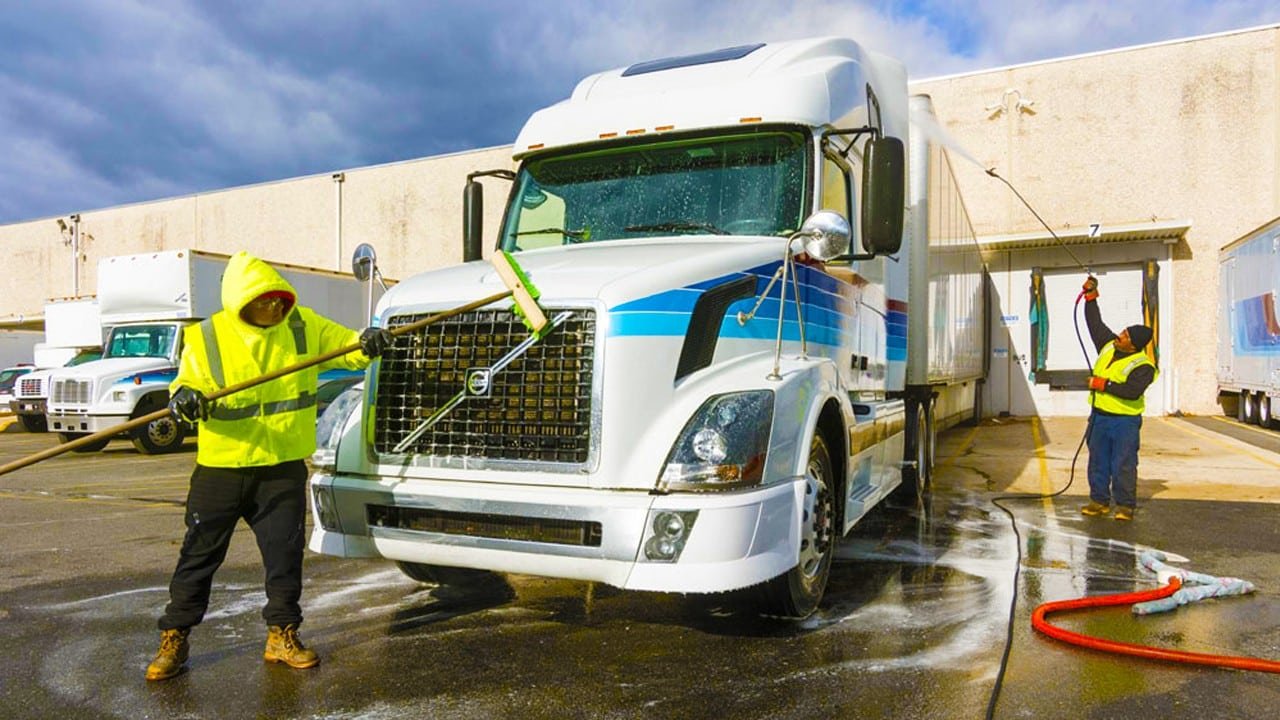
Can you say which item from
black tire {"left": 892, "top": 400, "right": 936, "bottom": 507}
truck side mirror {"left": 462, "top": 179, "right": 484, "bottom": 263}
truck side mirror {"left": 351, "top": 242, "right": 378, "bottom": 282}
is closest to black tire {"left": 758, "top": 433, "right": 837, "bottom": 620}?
truck side mirror {"left": 351, "top": 242, "right": 378, "bottom": 282}

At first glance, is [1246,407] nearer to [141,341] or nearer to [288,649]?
[288,649]

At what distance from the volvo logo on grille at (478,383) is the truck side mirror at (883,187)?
7.03ft

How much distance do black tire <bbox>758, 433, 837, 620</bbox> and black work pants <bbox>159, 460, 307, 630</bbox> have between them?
83.4 inches

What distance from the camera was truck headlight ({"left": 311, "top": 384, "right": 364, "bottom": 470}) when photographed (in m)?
4.31

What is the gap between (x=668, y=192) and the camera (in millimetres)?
5117

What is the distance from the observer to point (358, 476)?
13.8 ft

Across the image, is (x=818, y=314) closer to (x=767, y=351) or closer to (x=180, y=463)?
(x=767, y=351)

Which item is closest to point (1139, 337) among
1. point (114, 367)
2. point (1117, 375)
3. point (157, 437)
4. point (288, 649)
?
point (1117, 375)

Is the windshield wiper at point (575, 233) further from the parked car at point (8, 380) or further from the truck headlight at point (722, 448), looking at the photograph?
the parked car at point (8, 380)

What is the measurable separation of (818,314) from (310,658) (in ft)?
9.60

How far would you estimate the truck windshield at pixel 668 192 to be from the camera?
4910 mm

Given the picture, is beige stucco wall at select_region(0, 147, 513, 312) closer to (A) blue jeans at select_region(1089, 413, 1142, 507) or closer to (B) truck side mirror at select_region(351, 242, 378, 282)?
(A) blue jeans at select_region(1089, 413, 1142, 507)

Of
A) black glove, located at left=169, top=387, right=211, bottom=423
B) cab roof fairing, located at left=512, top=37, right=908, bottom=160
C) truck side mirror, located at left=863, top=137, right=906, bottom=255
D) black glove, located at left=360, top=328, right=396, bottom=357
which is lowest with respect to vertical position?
black glove, located at left=169, top=387, right=211, bottom=423

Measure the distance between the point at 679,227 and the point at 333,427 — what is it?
205 centimetres
